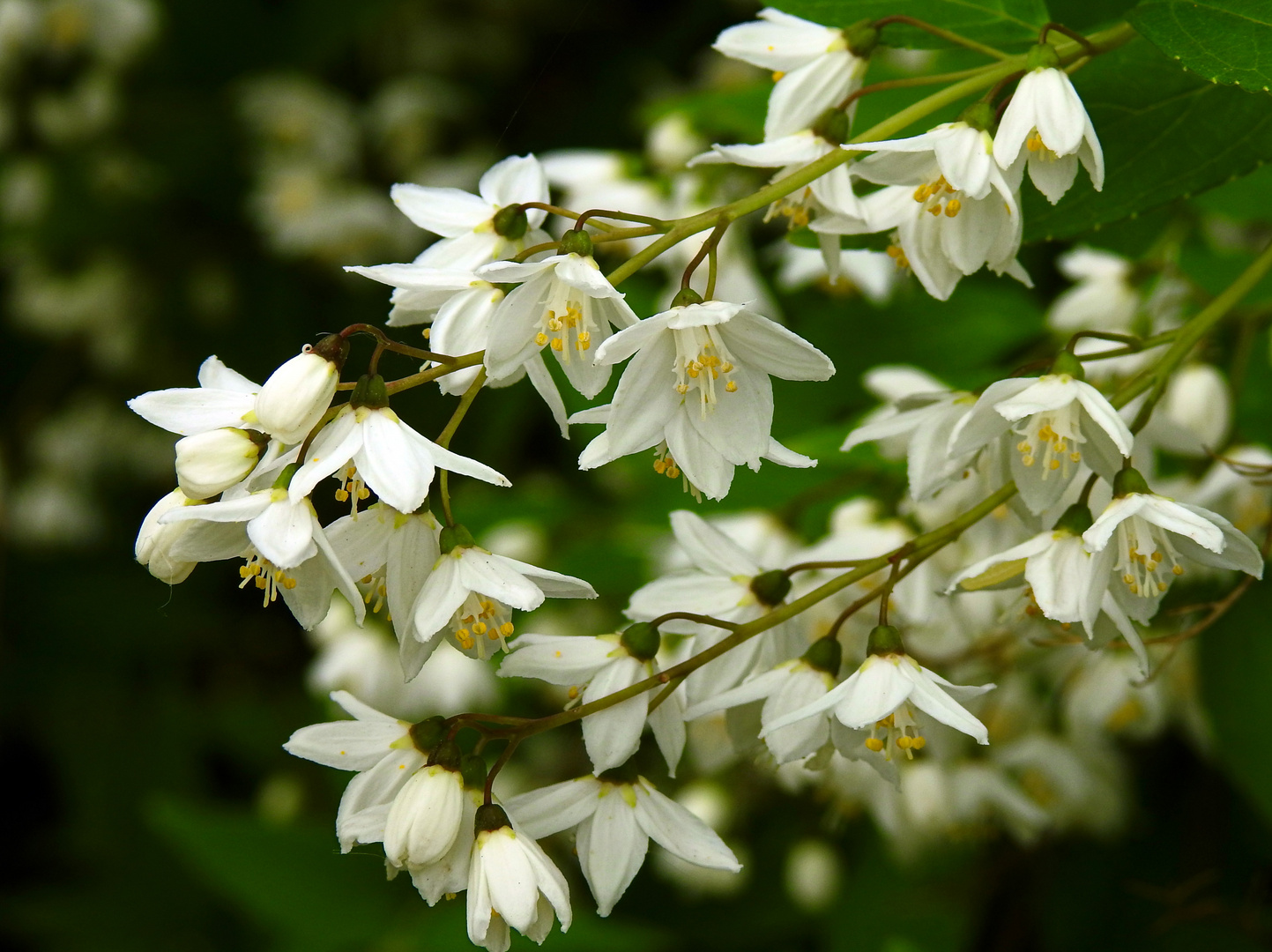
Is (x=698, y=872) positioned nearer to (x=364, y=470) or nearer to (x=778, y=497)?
(x=778, y=497)

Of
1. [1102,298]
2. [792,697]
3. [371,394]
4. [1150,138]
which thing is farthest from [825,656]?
[1102,298]

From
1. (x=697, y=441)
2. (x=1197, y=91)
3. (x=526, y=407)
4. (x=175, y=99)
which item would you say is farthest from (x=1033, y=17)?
(x=175, y=99)

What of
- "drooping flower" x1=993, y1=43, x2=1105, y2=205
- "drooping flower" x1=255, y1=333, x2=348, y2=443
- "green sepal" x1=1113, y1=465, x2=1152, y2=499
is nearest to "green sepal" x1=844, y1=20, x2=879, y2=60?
"drooping flower" x1=993, y1=43, x2=1105, y2=205

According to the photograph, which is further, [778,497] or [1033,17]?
[778,497]

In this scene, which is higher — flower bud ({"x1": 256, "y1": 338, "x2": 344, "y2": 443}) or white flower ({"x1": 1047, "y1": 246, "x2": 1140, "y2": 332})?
flower bud ({"x1": 256, "y1": 338, "x2": 344, "y2": 443})

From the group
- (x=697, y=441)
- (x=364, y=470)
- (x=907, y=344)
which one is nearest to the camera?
(x=364, y=470)

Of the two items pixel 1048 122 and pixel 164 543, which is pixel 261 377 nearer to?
pixel 164 543

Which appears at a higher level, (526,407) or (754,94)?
(754,94)

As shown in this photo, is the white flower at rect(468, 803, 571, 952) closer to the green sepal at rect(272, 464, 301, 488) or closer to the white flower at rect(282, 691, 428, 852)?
the white flower at rect(282, 691, 428, 852)
